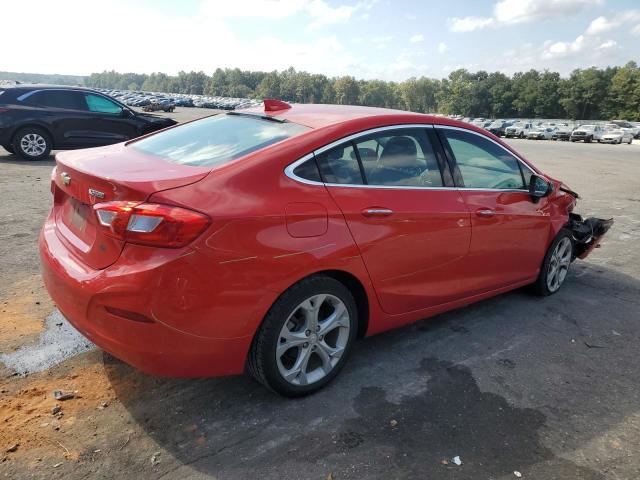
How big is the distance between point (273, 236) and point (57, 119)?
34.8ft

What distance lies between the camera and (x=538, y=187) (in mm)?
4359

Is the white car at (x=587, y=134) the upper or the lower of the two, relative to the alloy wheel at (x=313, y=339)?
lower

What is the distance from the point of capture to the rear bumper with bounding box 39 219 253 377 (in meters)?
2.41

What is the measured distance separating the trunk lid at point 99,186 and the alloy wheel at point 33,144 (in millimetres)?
9417

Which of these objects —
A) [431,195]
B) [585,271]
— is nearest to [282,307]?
[431,195]

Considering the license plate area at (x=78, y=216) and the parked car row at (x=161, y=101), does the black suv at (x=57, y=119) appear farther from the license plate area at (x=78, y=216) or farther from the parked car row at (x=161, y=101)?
the parked car row at (x=161, y=101)

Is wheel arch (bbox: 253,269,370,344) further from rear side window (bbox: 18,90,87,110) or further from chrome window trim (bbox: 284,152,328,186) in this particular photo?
rear side window (bbox: 18,90,87,110)

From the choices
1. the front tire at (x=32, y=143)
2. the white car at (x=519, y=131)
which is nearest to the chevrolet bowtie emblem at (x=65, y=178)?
the front tire at (x=32, y=143)

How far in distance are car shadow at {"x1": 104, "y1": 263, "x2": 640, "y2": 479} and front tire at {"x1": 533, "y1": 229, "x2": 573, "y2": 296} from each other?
2.28 feet

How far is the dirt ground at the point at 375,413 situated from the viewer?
2473 millimetres

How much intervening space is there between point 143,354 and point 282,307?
2.38 feet

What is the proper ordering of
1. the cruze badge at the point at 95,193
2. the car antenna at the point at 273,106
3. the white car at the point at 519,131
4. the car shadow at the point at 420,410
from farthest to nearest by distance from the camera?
the white car at the point at 519,131, the car antenna at the point at 273,106, the cruze badge at the point at 95,193, the car shadow at the point at 420,410

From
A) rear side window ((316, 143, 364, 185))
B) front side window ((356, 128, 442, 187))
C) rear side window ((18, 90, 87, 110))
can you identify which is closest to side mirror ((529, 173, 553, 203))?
front side window ((356, 128, 442, 187))

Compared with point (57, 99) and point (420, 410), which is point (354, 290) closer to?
point (420, 410)
